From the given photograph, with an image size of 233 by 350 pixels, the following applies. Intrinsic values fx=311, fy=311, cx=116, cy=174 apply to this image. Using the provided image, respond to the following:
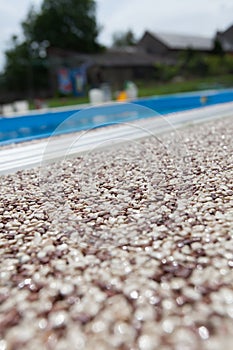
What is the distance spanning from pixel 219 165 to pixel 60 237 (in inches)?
76.5

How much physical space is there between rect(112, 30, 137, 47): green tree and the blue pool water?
32209 mm

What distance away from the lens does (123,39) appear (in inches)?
1799

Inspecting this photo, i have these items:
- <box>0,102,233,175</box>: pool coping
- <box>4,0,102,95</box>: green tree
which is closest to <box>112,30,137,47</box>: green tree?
<box>4,0,102,95</box>: green tree

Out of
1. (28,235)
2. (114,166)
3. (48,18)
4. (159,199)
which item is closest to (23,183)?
(114,166)

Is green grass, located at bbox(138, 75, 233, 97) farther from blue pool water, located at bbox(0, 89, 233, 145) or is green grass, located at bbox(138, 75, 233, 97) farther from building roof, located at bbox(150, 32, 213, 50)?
building roof, located at bbox(150, 32, 213, 50)

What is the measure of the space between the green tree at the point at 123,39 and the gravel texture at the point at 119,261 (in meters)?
41.2

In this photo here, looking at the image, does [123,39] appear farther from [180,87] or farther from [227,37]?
[180,87]

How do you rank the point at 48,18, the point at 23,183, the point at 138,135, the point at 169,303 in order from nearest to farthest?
the point at 169,303, the point at 23,183, the point at 138,135, the point at 48,18

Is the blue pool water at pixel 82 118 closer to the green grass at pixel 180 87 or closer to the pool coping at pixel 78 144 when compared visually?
the pool coping at pixel 78 144

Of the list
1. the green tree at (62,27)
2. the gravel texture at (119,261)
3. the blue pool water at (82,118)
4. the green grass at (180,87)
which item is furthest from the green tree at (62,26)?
the gravel texture at (119,261)

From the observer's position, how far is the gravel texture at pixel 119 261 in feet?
3.98

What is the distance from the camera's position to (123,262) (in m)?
1.64

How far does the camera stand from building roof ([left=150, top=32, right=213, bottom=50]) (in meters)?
28.8

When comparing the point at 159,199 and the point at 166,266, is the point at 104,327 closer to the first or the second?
the point at 166,266
